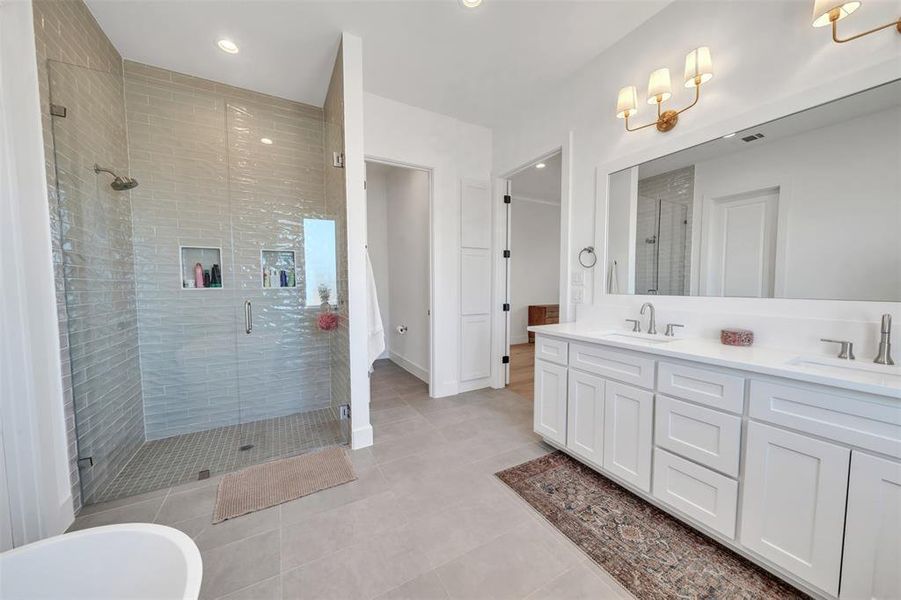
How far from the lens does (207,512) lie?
1674 mm

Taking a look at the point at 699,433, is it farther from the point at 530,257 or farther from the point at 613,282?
the point at 530,257

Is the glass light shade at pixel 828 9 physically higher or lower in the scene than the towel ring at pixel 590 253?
higher

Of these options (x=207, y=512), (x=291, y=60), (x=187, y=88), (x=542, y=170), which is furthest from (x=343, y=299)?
(x=542, y=170)

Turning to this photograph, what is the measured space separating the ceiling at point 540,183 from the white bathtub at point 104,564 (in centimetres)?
403

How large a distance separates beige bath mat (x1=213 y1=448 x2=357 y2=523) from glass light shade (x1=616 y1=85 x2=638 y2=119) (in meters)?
2.93

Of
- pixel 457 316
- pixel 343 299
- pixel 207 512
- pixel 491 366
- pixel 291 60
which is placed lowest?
pixel 207 512

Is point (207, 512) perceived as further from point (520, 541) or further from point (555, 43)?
point (555, 43)

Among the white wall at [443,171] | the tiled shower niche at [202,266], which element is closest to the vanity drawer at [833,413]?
the white wall at [443,171]

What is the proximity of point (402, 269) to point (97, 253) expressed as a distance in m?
2.95

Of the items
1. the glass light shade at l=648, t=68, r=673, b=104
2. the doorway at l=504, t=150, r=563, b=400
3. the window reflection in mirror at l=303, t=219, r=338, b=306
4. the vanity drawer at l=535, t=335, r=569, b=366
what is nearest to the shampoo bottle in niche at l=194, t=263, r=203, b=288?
the window reflection in mirror at l=303, t=219, r=338, b=306

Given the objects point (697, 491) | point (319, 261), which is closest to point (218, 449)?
point (319, 261)

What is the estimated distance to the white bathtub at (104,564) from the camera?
0.87 metres

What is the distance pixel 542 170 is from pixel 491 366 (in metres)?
2.75

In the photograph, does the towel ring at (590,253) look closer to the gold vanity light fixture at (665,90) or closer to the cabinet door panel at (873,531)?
the gold vanity light fixture at (665,90)
